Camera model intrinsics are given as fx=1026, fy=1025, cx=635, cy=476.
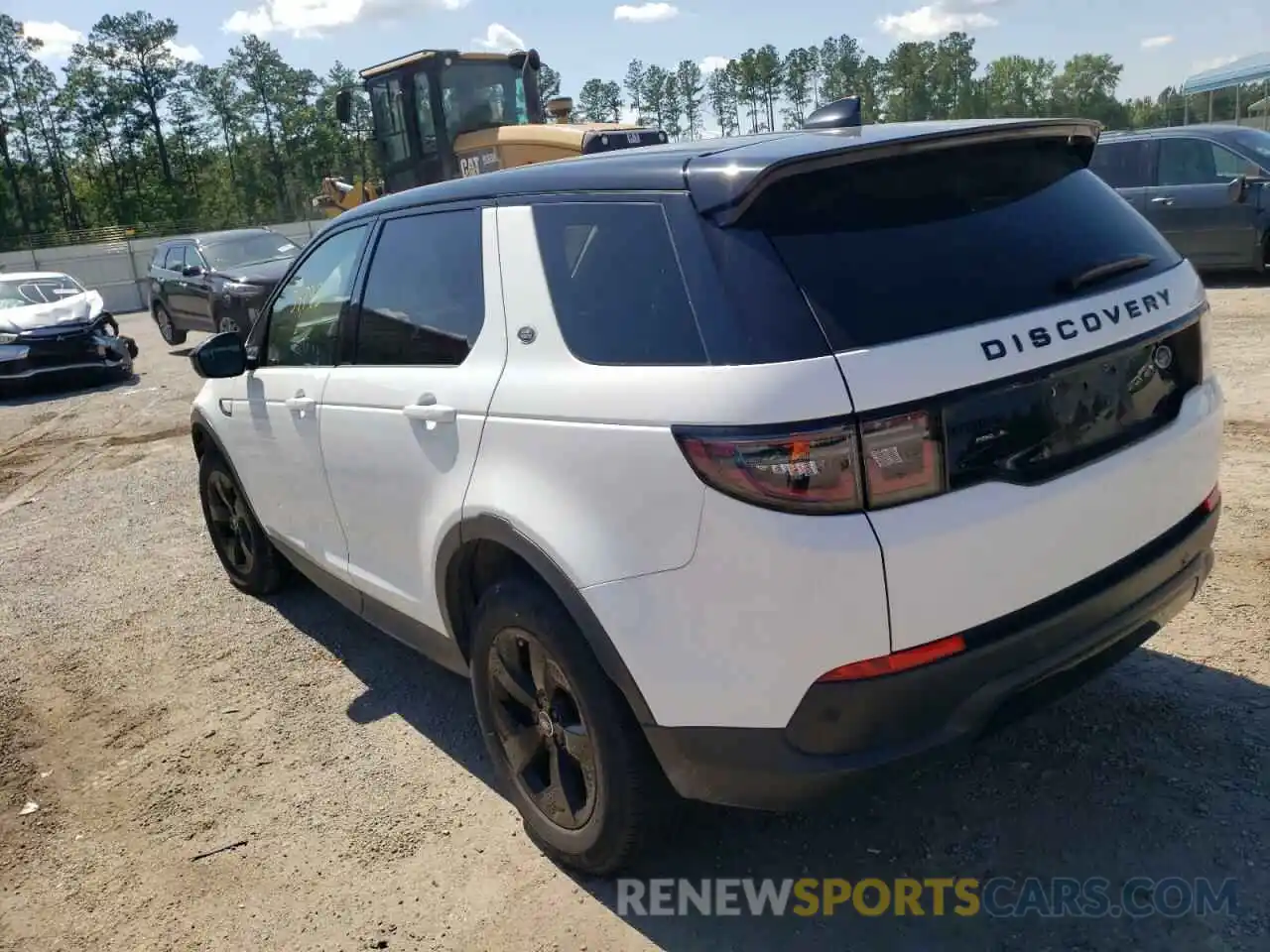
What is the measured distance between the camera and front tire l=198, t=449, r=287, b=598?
4.94m

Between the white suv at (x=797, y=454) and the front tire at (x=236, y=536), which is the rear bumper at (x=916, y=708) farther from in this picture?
the front tire at (x=236, y=536)

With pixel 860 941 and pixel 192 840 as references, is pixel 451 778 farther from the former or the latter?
pixel 860 941

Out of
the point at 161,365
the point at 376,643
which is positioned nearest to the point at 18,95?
the point at 161,365

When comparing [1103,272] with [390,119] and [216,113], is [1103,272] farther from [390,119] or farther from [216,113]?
[216,113]

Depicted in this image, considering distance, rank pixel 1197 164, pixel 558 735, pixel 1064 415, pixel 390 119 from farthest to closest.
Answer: pixel 390 119 < pixel 1197 164 < pixel 558 735 < pixel 1064 415

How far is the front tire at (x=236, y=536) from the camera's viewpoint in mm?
4938

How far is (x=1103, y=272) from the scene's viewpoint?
2.50m

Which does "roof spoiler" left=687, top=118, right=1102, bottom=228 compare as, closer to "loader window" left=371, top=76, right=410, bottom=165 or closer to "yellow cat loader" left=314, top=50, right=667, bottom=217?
"yellow cat loader" left=314, top=50, right=667, bottom=217

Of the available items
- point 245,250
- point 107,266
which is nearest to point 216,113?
point 107,266

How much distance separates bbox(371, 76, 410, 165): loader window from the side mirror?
30.7ft

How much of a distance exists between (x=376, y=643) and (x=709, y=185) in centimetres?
299

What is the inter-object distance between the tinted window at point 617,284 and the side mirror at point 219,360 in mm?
2029

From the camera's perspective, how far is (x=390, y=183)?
13406mm

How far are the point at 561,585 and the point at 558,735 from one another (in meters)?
0.53
